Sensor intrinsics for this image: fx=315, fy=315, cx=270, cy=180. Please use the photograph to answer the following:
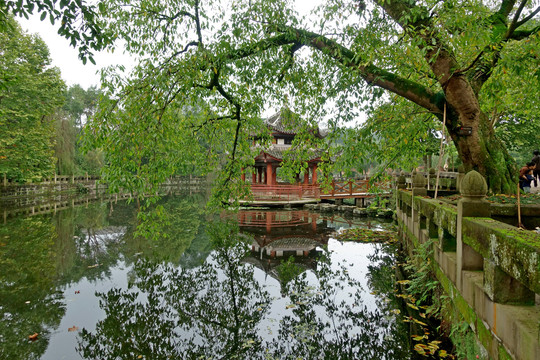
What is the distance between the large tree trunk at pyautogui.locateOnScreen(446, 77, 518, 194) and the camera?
496cm

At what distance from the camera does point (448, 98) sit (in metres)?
5.05

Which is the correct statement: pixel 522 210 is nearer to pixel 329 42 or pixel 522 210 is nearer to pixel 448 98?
pixel 448 98

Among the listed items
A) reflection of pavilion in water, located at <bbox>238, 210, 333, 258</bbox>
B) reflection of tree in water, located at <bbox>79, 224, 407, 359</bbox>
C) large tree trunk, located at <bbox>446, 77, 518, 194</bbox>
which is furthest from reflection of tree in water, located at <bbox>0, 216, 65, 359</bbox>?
large tree trunk, located at <bbox>446, 77, 518, 194</bbox>

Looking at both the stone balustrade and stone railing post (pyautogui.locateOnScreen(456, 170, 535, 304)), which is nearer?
the stone balustrade

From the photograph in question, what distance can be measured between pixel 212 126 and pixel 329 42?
2640 mm

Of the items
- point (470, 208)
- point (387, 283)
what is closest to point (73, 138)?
point (387, 283)

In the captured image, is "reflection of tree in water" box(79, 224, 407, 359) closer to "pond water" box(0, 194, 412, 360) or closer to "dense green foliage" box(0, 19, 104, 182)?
"pond water" box(0, 194, 412, 360)

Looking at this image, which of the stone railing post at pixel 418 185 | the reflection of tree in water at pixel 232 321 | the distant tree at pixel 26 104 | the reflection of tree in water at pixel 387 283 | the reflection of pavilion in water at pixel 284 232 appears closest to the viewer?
the reflection of tree in water at pixel 232 321

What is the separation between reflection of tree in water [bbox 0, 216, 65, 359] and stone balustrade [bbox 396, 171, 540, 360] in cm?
519

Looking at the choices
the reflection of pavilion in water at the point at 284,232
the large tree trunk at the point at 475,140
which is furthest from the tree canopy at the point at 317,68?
the reflection of pavilion in water at the point at 284,232

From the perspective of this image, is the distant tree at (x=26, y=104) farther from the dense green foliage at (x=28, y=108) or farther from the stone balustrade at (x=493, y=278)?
the stone balustrade at (x=493, y=278)

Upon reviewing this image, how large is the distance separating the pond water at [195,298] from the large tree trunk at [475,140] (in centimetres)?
273

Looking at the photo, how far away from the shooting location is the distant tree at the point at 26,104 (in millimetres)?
20016

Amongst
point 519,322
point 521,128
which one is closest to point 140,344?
point 519,322
